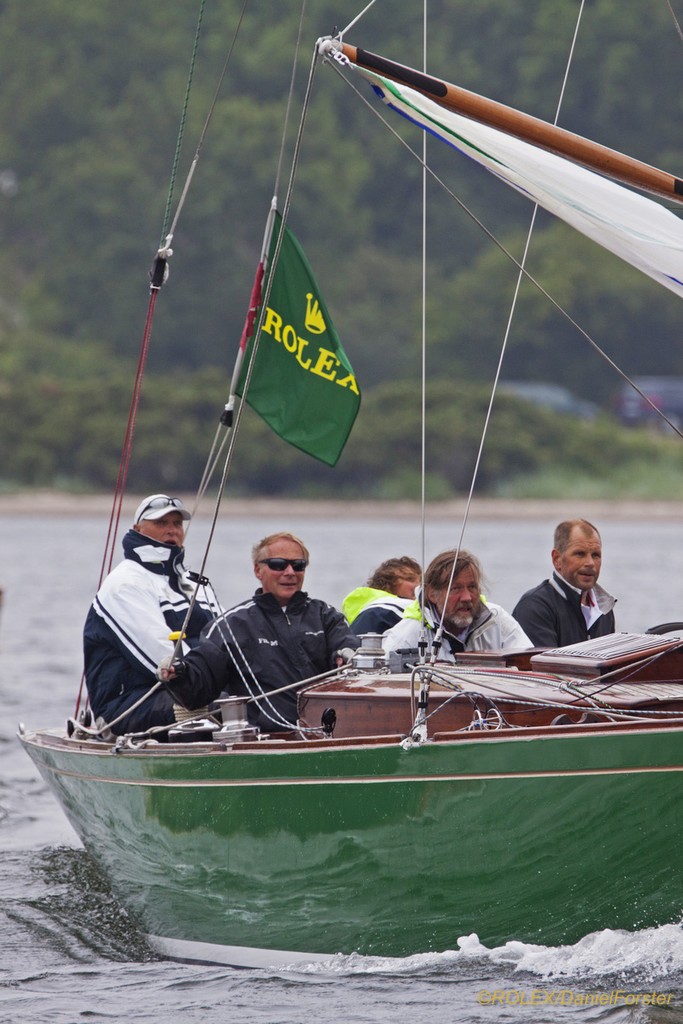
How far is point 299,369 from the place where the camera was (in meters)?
7.03

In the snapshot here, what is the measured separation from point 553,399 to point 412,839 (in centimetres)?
4482

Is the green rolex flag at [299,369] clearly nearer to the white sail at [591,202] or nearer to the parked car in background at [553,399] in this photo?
the white sail at [591,202]

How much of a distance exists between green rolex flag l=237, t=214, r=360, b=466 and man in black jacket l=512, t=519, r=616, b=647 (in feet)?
3.15

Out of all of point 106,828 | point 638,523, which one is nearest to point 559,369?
point 638,523

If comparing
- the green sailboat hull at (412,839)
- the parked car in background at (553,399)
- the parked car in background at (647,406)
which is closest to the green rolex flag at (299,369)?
the green sailboat hull at (412,839)

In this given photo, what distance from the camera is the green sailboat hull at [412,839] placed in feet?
17.1

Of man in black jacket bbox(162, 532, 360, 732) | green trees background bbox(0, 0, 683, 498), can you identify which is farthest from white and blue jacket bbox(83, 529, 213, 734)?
green trees background bbox(0, 0, 683, 498)

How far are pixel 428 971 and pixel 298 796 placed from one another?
686mm

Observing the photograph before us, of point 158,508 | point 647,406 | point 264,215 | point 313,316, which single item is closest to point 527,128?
point 313,316

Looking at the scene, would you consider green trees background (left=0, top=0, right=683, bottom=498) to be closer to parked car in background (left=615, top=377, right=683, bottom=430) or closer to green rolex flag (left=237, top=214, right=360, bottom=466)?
parked car in background (left=615, top=377, right=683, bottom=430)

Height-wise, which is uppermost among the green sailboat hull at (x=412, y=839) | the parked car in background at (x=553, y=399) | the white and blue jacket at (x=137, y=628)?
the parked car in background at (x=553, y=399)

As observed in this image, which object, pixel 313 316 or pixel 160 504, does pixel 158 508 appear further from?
pixel 313 316

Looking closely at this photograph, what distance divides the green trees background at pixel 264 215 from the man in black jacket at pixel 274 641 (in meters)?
41.1

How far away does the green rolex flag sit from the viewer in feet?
23.1
